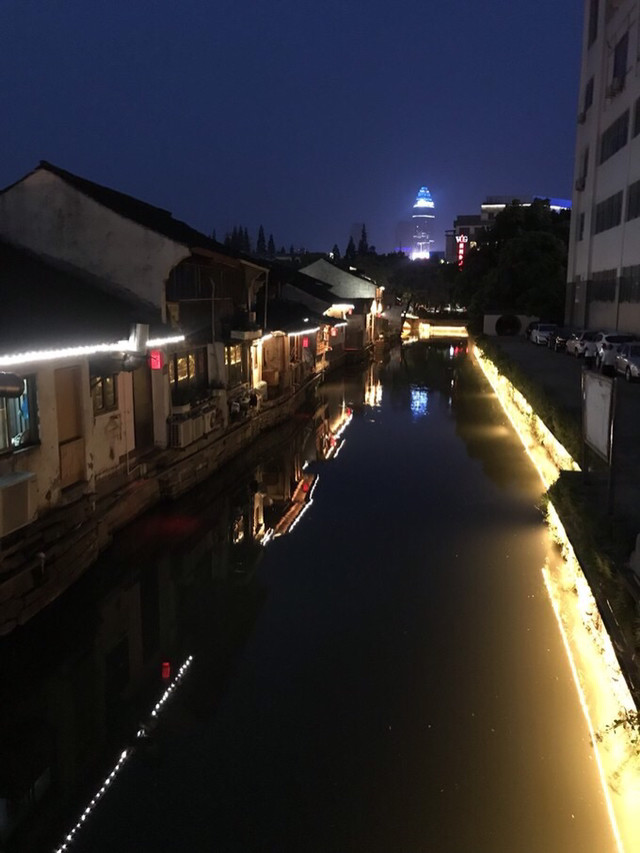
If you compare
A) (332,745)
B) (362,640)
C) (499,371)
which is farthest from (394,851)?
(499,371)

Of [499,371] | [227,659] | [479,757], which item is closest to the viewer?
[479,757]

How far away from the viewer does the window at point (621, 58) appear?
3306 centimetres

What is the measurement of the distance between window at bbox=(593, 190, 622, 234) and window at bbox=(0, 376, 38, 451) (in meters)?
31.2

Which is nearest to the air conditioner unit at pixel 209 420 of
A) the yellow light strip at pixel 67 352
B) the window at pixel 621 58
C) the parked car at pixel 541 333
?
the yellow light strip at pixel 67 352

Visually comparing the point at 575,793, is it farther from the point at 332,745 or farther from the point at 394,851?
the point at 332,745

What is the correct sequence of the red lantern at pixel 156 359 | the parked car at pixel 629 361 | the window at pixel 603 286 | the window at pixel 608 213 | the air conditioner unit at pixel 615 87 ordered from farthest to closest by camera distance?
the window at pixel 603 286, the window at pixel 608 213, the air conditioner unit at pixel 615 87, the parked car at pixel 629 361, the red lantern at pixel 156 359

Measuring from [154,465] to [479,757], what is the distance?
8.95 meters

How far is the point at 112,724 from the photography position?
7.63 m

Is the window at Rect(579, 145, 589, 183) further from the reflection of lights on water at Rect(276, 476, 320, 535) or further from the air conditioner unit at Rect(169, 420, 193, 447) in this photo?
the air conditioner unit at Rect(169, 420, 193, 447)

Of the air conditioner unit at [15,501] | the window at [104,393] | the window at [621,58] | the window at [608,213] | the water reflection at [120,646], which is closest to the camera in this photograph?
the water reflection at [120,646]

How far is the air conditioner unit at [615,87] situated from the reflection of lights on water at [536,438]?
1592cm

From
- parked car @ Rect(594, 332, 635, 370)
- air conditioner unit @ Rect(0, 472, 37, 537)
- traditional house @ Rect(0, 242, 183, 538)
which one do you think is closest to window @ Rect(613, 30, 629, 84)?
parked car @ Rect(594, 332, 635, 370)

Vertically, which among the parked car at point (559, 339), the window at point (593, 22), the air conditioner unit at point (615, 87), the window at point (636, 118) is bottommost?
the parked car at point (559, 339)

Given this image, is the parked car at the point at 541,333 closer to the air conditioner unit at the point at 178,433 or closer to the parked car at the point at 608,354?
the parked car at the point at 608,354
